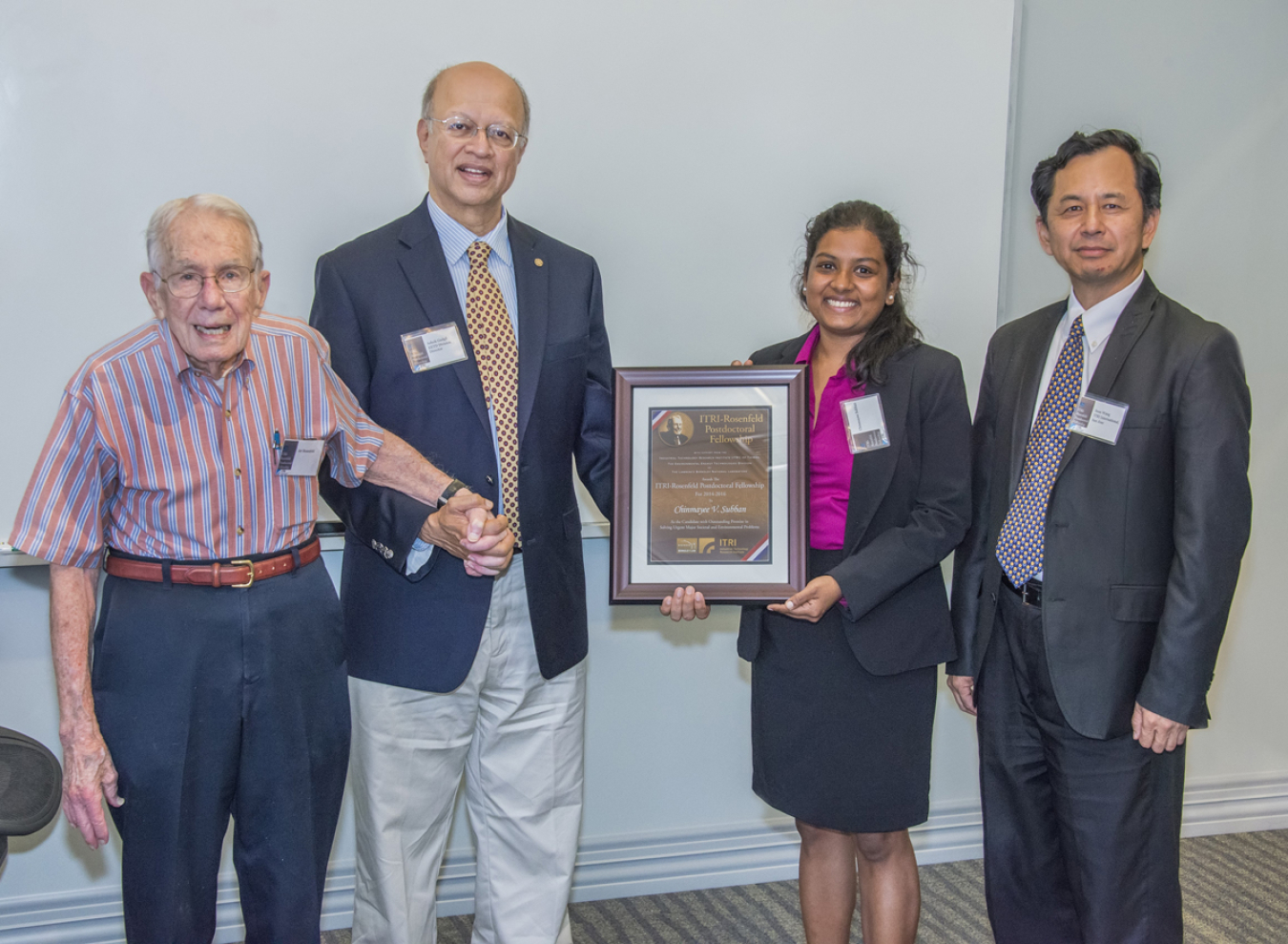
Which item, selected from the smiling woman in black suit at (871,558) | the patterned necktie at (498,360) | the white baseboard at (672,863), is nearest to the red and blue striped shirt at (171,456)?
the patterned necktie at (498,360)

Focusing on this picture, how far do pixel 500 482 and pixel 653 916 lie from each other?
161cm

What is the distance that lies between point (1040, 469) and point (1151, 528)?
0.81 ft

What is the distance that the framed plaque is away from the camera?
219cm

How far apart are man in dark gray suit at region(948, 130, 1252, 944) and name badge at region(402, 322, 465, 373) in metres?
1.22

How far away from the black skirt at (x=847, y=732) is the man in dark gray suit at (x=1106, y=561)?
0.18m

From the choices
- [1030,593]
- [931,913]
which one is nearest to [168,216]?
[1030,593]

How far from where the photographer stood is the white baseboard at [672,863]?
2.80 meters

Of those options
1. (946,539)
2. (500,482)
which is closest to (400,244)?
(500,482)

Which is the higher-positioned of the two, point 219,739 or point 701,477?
point 701,477

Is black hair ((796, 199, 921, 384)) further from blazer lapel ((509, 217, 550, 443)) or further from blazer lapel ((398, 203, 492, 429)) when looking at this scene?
blazer lapel ((398, 203, 492, 429))

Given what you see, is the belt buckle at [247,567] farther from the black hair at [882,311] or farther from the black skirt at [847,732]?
the black hair at [882,311]

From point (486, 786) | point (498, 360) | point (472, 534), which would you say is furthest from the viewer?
point (486, 786)

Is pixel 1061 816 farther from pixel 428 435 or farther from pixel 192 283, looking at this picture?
pixel 192 283

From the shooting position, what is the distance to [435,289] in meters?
2.16
